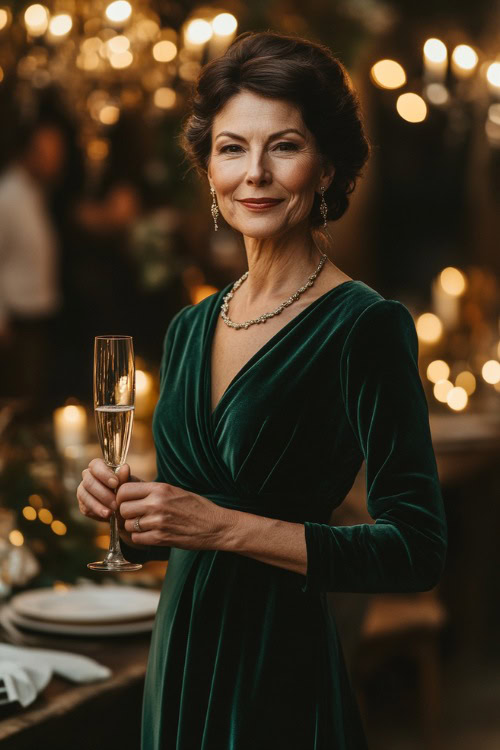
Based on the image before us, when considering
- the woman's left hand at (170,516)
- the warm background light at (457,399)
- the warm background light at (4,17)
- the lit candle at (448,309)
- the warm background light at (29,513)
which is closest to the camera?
the woman's left hand at (170,516)

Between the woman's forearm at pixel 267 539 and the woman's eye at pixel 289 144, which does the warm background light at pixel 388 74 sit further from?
the woman's forearm at pixel 267 539

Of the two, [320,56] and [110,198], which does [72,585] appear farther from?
[110,198]

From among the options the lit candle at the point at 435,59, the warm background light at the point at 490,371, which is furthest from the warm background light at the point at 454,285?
the lit candle at the point at 435,59

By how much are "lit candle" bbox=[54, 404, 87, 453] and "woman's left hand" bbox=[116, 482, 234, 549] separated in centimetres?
181

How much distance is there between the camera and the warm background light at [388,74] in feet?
15.0

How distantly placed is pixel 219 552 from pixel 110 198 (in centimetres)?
556

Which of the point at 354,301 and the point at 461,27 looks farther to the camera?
the point at 461,27

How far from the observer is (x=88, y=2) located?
173 inches

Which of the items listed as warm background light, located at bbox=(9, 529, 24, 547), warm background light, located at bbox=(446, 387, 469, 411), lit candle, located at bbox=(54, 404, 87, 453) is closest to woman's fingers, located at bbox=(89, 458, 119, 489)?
warm background light, located at bbox=(9, 529, 24, 547)

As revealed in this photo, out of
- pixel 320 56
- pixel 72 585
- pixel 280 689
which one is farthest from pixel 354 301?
pixel 72 585

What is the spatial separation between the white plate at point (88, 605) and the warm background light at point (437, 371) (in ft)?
11.0

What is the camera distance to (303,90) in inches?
55.6

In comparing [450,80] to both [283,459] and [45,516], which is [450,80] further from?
[283,459]

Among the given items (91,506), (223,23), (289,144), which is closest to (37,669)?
(91,506)
